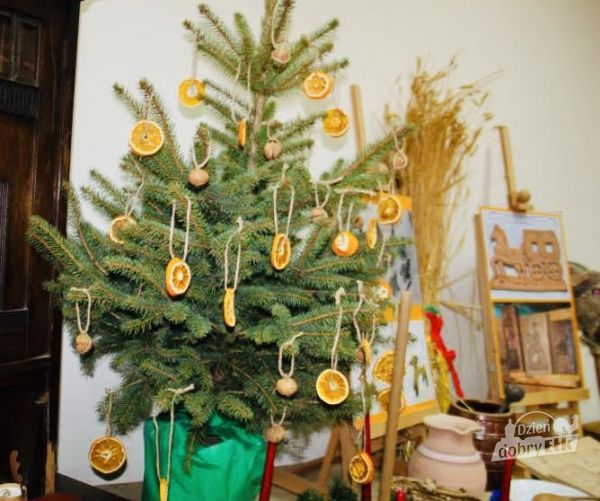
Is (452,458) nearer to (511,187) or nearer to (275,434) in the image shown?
(275,434)

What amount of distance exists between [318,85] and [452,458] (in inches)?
39.2

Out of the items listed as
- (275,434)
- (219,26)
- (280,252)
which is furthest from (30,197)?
(275,434)

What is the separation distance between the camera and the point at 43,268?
4.18 ft

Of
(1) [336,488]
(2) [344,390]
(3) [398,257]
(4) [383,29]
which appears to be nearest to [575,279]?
(3) [398,257]

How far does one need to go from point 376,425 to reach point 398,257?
0.57m

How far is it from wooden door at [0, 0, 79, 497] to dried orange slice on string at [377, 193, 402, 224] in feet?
2.68

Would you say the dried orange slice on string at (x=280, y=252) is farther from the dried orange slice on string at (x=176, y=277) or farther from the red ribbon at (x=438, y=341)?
the red ribbon at (x=438, y=341)

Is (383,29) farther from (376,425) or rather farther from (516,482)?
(516,482)

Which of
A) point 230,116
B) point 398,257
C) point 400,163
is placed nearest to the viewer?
point 230,116

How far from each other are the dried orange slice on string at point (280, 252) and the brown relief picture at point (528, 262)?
1392 millimetres

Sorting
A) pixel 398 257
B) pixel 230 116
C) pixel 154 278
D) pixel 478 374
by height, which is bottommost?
pixel 478 374

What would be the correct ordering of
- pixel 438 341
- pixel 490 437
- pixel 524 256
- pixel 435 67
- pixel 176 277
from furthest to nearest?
pixel 435 67
pixel 524 256
pixel 438 341
pixel 490 437
pixel 176 277

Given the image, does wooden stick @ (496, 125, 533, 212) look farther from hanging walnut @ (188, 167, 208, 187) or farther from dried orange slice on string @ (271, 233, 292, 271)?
hanging walnut @ (188, 167, 208, 187)

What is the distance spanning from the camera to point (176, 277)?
2.73ft
